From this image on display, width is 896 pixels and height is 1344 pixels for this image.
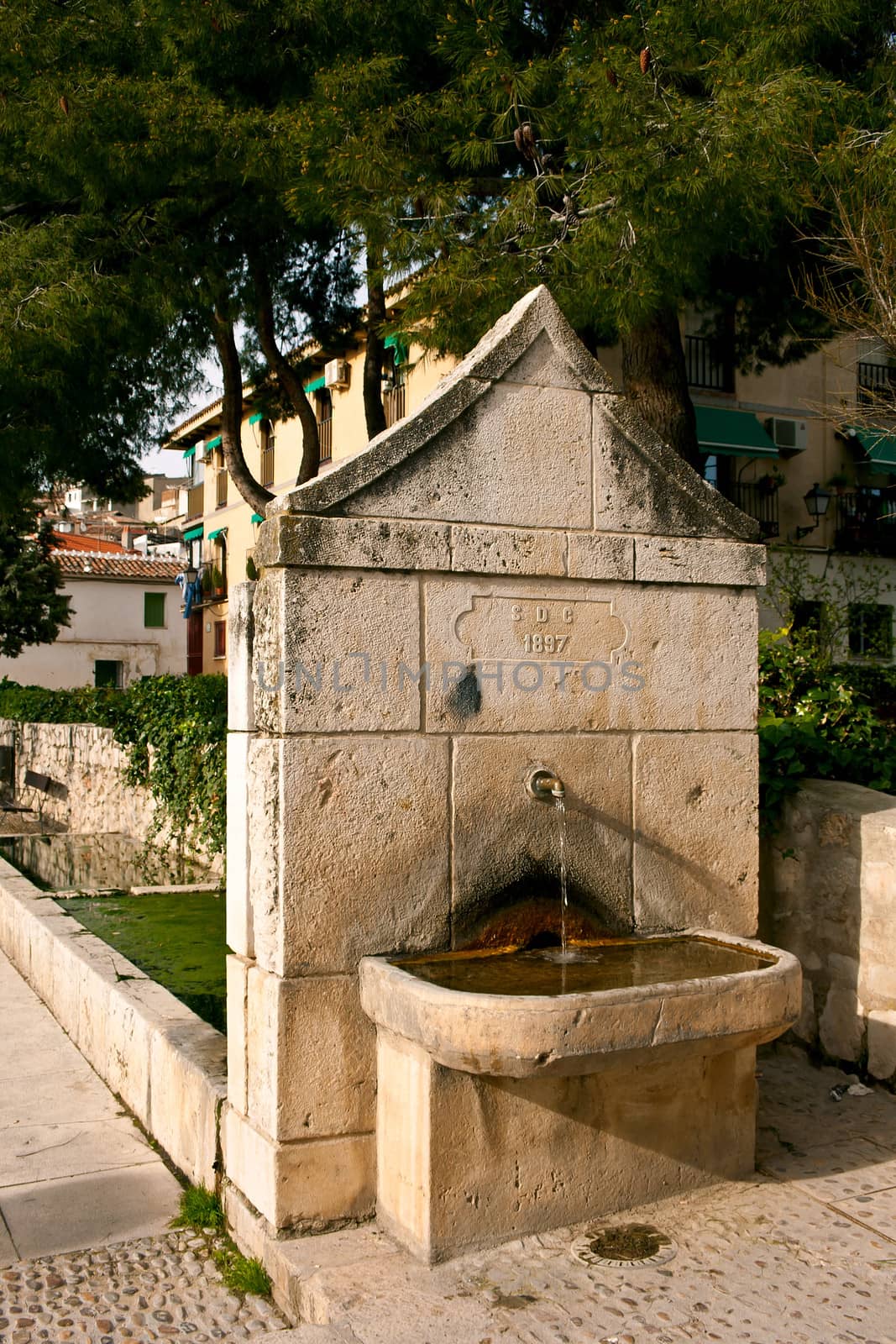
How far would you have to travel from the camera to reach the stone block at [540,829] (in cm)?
346

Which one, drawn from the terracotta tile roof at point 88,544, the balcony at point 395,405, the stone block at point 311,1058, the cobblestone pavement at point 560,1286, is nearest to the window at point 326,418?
the balcony at point 395,405

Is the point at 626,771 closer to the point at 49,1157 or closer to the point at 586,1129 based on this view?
the point at 586,1129

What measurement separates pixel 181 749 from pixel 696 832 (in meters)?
7.16

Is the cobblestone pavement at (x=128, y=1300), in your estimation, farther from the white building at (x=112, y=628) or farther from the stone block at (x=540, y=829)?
the white building at (x=112, y=628)

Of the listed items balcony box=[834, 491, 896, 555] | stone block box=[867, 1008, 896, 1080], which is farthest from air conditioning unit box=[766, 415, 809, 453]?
stone block box=[867, 1008, 896, 1080]

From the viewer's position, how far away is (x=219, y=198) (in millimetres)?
9164

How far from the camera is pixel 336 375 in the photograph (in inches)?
769

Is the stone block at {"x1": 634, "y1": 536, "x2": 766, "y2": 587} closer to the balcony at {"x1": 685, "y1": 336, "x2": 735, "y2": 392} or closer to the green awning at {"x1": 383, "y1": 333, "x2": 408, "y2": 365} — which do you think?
the green awning at {"x1": 383, "y1": 333, "x2": 408, "y2": 365}

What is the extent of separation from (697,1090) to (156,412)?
377 inches

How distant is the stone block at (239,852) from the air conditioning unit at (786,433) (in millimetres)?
18555

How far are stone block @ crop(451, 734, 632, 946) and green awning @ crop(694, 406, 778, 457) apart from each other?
1612cm

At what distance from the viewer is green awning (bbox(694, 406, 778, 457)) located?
19.1 meters

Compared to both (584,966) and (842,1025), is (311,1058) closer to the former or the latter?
(584,966)

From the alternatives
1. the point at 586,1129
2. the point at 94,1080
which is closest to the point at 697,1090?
the point at 586,1129
